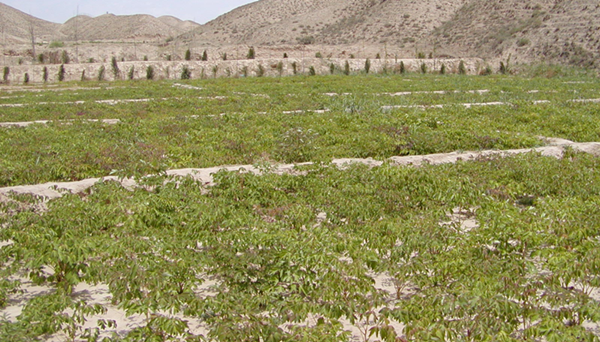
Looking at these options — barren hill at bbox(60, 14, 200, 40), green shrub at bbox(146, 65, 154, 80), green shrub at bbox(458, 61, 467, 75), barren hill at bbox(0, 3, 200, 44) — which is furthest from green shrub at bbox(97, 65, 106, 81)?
barren hill at bbox(60, 14, 200, 40)

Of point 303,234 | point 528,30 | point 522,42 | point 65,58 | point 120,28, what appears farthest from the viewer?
point 120,28

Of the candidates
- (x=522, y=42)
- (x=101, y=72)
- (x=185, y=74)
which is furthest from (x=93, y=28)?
(x=522, y=42)

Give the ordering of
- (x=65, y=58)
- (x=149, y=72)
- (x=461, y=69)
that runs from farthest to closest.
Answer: (x=65, y=58), (x=461, y=69), (x=149, y=72)

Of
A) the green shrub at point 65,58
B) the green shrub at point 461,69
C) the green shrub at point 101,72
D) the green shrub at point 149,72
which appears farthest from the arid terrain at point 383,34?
the green shrub at point 149,72

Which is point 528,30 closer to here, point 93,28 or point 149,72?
point 149,72

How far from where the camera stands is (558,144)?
11664mm

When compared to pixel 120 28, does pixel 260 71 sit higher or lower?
lower

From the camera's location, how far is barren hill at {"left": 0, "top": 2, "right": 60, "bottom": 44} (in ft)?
245

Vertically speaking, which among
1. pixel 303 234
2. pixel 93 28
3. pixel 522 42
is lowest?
pixel 303 234

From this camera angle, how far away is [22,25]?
81.3 meters

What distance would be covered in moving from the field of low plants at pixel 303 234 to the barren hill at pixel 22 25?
2671 inches

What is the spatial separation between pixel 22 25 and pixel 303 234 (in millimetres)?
88922

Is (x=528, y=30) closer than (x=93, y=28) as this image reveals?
Yes

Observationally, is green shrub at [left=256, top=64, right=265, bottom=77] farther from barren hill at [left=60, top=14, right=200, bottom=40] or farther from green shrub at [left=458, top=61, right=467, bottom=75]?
barren hill at [left=60, top=14, right=200, bottom=40]
